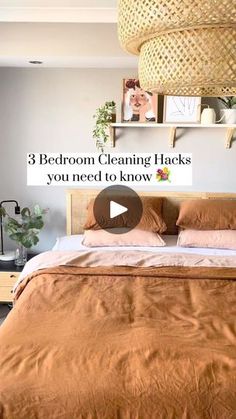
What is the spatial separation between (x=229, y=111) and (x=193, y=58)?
223 cm

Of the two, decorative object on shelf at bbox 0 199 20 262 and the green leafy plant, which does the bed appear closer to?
the green leafy plant

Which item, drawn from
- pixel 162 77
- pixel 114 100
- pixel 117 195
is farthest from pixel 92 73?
pixel 162 77

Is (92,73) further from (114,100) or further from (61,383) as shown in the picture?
(61,383)

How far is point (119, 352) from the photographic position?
168 centimetres

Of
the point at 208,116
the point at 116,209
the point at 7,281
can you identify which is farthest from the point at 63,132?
the point at 7,281

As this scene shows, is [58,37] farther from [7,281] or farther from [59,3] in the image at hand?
[7,281]

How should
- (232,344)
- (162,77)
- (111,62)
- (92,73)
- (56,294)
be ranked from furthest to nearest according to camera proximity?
(92,73)
(111,62)
(56,294)
(232,344)
(162,77)

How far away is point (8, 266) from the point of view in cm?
→ 339

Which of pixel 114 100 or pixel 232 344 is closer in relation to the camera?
pixel 232 344

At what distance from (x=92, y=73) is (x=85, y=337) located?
2328mm

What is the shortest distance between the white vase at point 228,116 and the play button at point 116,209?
3.35 feet

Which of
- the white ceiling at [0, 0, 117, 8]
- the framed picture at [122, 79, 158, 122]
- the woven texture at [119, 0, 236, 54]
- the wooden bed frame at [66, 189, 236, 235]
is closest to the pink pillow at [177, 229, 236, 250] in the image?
the wooden bed frame at [66, 189, 236, 235]

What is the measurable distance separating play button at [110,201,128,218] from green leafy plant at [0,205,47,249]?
54cm

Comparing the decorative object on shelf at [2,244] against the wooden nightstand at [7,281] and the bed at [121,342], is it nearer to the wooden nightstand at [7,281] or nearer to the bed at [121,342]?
the wooden nightstand at [7,281]
